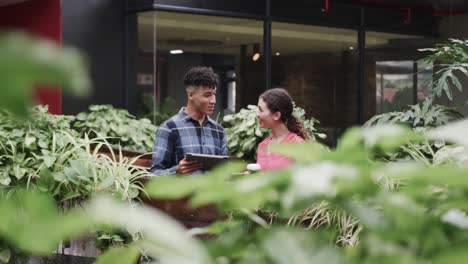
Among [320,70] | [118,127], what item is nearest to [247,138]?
[118,127]

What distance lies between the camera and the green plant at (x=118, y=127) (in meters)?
10.1

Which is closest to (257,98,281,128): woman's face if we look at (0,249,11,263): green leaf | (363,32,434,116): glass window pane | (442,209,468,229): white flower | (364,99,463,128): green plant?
(364,99,463,128): green plant

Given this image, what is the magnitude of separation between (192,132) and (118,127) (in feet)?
15.6

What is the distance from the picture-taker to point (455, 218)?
0.99 meters

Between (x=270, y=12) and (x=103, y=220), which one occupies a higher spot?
(x=270, y=12)

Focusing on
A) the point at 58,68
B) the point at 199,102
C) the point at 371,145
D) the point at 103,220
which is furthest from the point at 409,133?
the point at 199,102

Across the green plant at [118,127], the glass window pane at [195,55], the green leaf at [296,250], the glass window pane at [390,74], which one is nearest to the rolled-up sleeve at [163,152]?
the green plant at [118,127]

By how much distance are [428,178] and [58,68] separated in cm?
40

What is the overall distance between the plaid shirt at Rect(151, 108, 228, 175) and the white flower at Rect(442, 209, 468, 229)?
4.43 meters

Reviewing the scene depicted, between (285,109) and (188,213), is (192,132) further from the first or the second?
(188,213)

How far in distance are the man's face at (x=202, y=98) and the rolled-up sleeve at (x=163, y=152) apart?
292 millimetres

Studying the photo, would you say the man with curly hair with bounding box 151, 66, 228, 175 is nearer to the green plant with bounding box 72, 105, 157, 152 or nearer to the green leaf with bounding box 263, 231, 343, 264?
the green plant with bounding box 72, 105, 157, 152

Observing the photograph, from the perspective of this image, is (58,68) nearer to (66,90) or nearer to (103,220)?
(66,90)

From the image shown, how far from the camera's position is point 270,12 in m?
12.8
